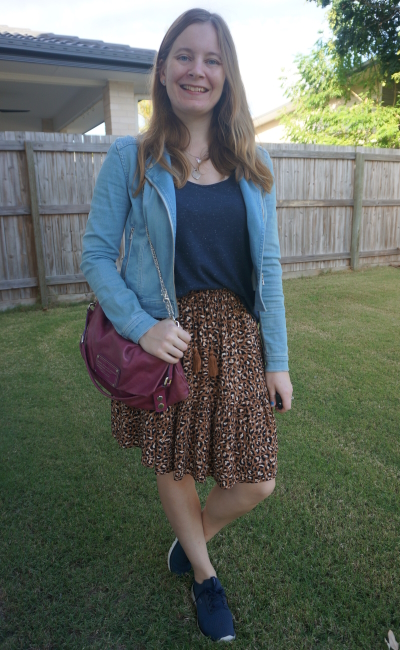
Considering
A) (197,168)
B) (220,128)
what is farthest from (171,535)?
(220,128)

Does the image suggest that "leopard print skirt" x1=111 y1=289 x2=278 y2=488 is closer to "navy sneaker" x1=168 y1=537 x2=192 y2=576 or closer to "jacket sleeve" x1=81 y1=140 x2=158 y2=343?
"jacket sleeve" x1=81 y1=140 x2=158 y2=343

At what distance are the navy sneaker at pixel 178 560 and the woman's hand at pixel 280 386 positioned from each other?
0.73m

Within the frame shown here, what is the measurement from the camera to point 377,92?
36.7 ft

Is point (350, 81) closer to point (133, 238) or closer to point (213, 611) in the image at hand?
point (133, 238)

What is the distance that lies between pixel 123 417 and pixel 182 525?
435mm

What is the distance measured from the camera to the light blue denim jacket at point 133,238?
1370 mm

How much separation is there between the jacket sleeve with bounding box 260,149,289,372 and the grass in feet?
2.95

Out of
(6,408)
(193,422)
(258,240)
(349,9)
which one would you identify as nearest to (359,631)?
(193,422)

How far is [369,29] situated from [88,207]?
7992 mm

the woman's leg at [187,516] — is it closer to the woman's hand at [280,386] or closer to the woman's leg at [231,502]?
the woman's leg at [231,502]

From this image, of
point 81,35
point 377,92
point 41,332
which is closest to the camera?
point 41,332

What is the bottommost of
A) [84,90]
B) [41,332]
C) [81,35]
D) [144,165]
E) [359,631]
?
[359,631]

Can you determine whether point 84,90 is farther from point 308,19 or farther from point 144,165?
point 144,165

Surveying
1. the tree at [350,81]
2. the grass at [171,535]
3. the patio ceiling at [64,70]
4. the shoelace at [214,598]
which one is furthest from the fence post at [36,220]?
the tree at [350,81]
